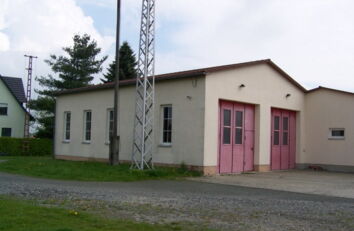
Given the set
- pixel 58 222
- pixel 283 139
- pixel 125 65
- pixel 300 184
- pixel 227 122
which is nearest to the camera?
pixel 58 222

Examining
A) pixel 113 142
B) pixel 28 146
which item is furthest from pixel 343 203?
pixel 28 146

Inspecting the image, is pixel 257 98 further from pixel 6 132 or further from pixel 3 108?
pixel 3 108

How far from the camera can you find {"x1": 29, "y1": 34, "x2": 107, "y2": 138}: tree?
1772 inches

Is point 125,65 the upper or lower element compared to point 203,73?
upper

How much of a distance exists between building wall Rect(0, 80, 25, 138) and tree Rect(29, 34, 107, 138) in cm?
287

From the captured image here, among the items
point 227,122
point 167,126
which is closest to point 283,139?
point 227,122

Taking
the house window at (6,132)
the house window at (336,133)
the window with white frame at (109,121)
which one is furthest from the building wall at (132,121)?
the house window at (6,132)

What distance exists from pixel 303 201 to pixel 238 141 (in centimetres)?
795

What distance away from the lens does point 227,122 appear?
1772 cm

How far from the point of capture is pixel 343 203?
33.7 ft

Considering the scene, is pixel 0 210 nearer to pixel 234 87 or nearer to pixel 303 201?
pixel 303 201

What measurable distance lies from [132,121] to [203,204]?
1080 centimetres

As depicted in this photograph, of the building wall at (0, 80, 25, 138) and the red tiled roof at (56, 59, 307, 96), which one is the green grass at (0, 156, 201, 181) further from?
the building wall at (0, 80, 25, 138)

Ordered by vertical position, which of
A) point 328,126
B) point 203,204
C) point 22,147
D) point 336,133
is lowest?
point 203,204
